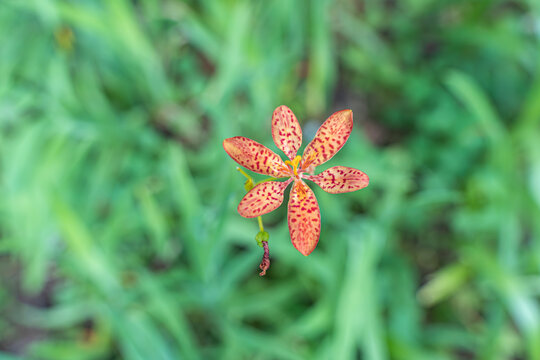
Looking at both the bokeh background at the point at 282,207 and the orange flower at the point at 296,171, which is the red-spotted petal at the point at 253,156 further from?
the bokeh background at the point at 282,207

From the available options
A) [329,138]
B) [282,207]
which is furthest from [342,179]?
[282,207]

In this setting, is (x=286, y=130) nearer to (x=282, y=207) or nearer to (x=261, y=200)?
(x=261, y=200)

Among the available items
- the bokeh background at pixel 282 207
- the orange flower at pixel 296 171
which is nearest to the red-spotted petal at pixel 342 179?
the orange flower at pixel 296 171

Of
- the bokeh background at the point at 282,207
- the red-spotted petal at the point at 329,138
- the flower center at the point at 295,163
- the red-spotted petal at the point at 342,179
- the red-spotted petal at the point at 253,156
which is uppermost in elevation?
the bokeh background at the point at 282,207

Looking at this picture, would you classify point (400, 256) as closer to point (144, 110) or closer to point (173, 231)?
point (173, 231)

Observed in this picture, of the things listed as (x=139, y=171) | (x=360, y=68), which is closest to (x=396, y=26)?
(x=360, y=68)

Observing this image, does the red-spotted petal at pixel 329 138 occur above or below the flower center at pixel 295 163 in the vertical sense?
above
